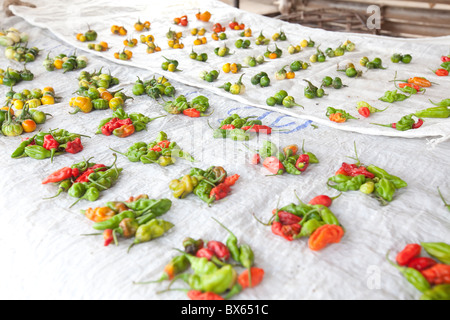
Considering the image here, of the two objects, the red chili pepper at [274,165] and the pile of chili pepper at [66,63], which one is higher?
the pile of chili pepper at [66,63]

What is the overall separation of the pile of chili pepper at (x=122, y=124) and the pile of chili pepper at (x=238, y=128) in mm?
615

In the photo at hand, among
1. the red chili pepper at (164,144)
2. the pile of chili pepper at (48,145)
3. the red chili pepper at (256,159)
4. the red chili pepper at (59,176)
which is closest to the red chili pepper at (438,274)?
the red chili pepper at (256,159)

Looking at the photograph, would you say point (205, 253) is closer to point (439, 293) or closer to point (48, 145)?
point (439, 293)

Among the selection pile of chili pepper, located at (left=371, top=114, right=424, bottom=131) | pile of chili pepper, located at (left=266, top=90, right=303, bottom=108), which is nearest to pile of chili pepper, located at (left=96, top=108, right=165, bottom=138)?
pile of chili pepper, located at (left=266, top=90, right=303, bottom=108)

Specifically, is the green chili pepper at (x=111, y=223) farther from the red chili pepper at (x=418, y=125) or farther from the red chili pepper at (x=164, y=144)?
the red chili pepper at (x=418, y=125)

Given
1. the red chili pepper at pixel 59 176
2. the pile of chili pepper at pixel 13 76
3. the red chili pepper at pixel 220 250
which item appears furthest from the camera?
the pile of chili pepper at pixel 13 76

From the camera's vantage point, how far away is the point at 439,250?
5.70ft

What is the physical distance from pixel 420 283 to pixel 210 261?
892mm

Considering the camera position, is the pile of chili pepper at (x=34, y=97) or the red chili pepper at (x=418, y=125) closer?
the red chili pepper at (x=418, y=125)

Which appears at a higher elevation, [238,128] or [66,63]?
[66,63]

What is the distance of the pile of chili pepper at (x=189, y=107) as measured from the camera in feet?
10.5

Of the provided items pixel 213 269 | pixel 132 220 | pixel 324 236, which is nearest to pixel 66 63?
pixel 132 220

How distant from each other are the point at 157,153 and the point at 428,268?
1.72 m

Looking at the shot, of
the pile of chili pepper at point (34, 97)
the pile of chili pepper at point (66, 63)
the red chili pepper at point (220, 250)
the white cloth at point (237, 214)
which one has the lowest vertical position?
the white cloth at point (237, 214)
